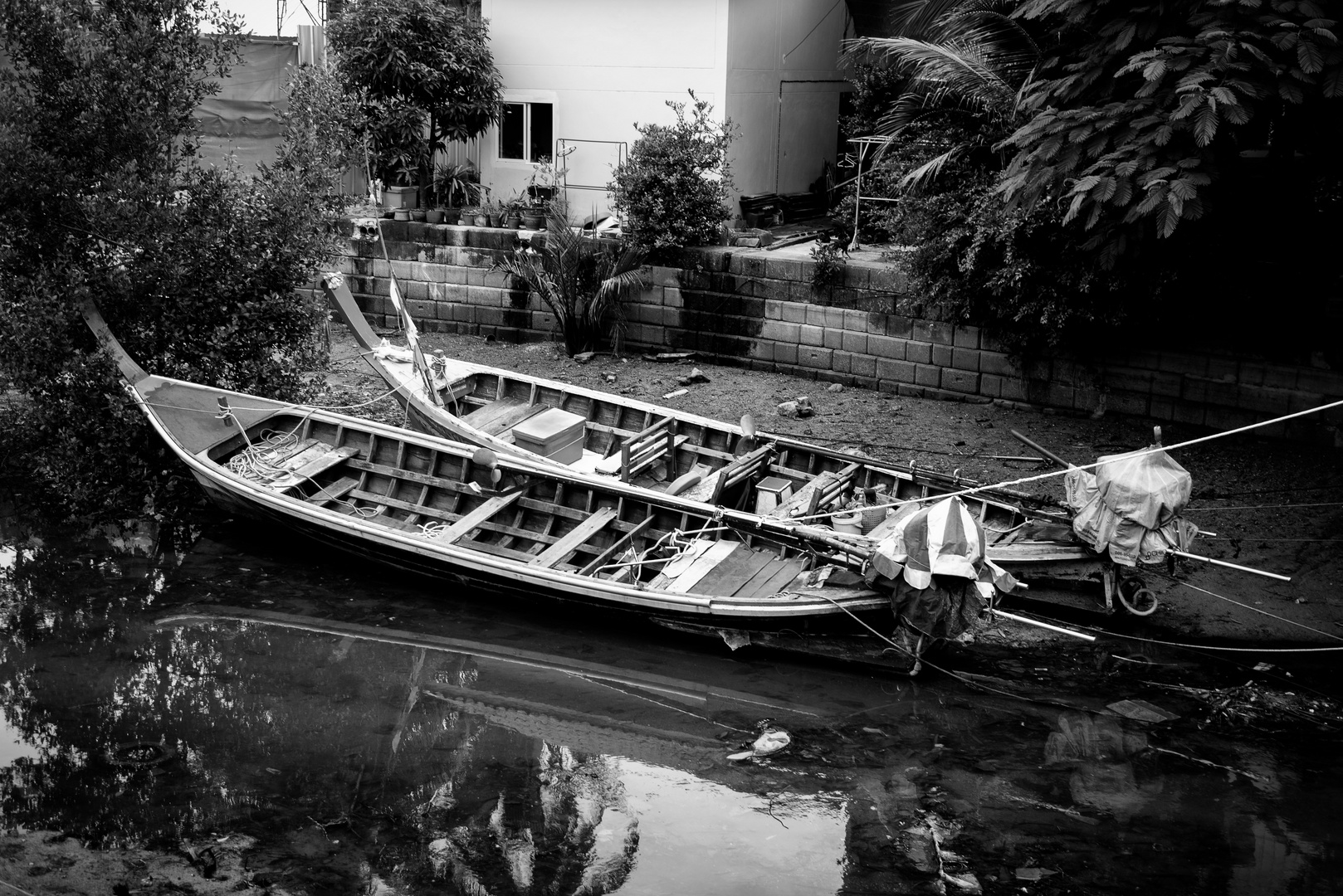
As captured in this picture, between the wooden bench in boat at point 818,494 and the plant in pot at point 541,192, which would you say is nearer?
the wooden bench in boat at point 818,494

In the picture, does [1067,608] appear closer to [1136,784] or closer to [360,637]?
[1136,784]

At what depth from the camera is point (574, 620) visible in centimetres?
887

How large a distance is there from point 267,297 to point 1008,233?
24.2 ft

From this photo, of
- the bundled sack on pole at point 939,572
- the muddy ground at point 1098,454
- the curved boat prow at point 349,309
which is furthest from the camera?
the curved boat prow at point 349,309

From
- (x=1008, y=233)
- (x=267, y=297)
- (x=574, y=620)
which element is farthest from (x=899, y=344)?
(x=267, y=297)

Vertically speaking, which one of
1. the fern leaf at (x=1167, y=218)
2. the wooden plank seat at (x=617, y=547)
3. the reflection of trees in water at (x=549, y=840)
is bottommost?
the reflection of trees in water at (x=549, y=840)

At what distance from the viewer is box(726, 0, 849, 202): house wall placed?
54.1ft

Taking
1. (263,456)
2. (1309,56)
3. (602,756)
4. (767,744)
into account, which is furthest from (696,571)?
(1309,56)

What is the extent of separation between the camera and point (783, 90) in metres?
17.6

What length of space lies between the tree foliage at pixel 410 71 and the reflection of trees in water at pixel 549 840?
11.2 meters

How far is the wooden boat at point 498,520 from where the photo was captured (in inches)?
315

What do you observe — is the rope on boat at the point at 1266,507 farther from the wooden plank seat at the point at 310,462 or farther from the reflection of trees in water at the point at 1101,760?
the wooden plank seat at the point at 310,462

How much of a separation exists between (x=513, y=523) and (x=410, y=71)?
29.1ft

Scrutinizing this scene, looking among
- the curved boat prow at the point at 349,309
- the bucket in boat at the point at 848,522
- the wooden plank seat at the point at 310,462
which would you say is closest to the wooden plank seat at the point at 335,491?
the wooden plank seat at the point at 310,462
